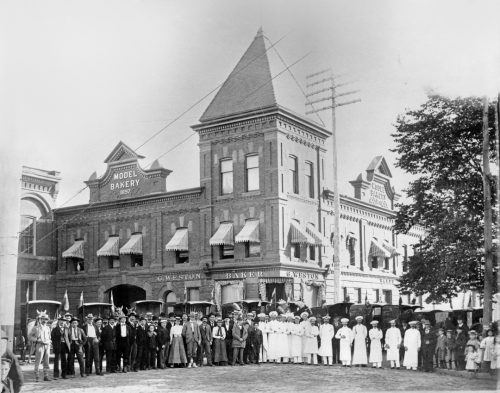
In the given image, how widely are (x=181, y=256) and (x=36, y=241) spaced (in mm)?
5593

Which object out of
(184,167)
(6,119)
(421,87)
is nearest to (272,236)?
(184,167)

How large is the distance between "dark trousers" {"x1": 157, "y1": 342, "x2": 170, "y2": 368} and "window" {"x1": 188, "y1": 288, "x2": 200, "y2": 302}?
7.36 meters

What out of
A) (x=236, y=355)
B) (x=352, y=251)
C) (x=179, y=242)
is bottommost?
(x=236, y=355)

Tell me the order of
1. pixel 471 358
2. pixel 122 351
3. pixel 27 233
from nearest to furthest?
pixel 471 358 < pixel 122 351 < pixel 27 233

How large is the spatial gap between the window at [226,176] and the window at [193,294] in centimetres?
423

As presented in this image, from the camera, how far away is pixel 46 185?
A: 83.7 ft

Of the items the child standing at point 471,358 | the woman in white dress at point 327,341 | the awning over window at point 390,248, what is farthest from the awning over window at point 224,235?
Result: the child standing at point 471,358

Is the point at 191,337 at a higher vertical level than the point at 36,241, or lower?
lower

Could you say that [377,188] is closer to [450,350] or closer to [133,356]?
[450,350]

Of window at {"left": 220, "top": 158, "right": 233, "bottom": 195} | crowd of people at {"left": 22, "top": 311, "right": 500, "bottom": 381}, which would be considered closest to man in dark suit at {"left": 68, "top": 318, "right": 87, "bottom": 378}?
crowd of people at {"left": 22, "top": 311, "right": 500, "bottom": 381}

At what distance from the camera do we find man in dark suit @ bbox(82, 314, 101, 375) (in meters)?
17.7

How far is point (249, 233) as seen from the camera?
25281 mm

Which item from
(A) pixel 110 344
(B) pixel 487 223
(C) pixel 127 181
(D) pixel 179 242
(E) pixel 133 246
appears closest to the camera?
(B) pixel 487 223

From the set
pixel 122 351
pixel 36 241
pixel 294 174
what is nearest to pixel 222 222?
pixel 294 174
